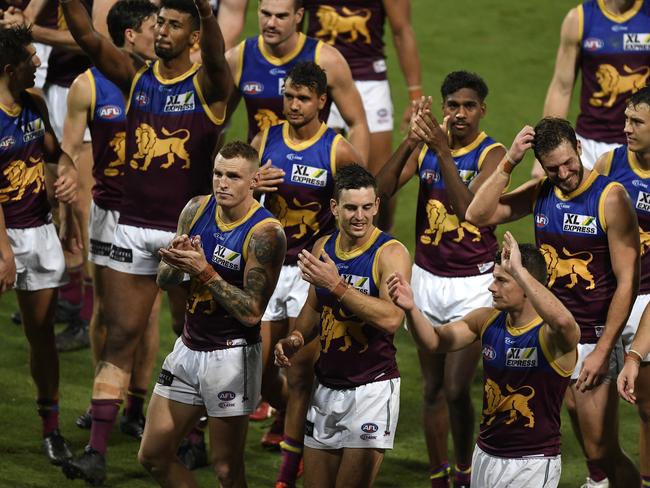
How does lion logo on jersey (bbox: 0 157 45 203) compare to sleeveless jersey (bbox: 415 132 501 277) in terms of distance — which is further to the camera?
lion logo on jersey (bbox: 0 157 45 203)

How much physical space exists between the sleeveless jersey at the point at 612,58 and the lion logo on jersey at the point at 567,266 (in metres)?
2.29

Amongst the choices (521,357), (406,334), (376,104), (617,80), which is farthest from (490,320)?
(406,334)

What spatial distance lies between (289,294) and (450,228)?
1105 mm

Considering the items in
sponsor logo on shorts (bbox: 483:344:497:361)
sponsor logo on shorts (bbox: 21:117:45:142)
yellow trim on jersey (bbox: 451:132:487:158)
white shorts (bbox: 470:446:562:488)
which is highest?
yellow trim on jersey (bbox: 451:132:487:158)

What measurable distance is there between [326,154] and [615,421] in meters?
2.36

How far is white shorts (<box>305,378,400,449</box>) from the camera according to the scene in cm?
739

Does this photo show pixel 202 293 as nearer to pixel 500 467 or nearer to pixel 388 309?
pixel 388 309

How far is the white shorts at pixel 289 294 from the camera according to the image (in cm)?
880

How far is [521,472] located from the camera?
7059 mm

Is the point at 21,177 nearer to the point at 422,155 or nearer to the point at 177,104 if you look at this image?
the point at 177,104

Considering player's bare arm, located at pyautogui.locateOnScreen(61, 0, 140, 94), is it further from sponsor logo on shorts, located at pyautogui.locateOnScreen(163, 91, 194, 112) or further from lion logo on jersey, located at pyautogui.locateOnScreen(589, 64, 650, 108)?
lion logo on jersey, located at pyautogui.locateOnScreen(589, 64, 650, 108)

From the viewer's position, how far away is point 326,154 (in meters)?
8.57

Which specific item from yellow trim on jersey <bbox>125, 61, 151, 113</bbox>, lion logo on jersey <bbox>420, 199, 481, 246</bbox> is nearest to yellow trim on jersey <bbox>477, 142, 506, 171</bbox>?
lion logo on jersey <bbox>420, 199, 481, 246</bbox>

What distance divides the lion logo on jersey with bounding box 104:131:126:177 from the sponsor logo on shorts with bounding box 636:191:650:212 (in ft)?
11.5
